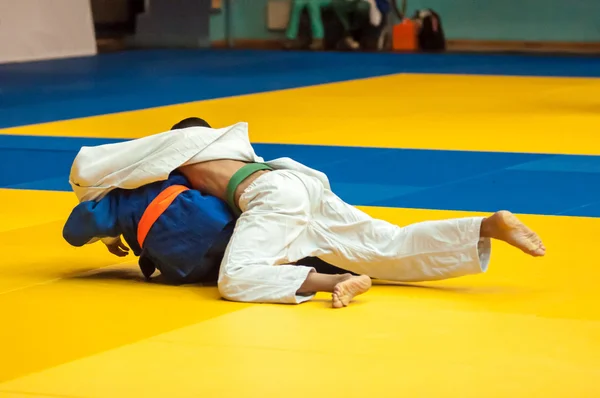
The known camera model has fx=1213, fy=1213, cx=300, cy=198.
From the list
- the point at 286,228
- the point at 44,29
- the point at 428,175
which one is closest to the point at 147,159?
the point at 286,228

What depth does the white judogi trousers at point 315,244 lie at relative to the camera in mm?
4836

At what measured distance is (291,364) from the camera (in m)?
4.05

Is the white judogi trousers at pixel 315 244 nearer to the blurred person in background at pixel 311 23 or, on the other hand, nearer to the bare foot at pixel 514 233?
the bare foot at pixel 514 233

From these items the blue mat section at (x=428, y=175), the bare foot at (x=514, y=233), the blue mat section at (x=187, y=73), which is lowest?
the blue mat section at (x=187, y=73)

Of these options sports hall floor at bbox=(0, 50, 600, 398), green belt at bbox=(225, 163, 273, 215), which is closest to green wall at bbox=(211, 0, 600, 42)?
sports hall floor at bbox=(0, 50, 600, 398)

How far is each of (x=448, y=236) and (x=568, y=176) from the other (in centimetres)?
374

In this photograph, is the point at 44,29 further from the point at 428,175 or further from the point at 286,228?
the point at 286,228

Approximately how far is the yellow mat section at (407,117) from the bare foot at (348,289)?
536 cm

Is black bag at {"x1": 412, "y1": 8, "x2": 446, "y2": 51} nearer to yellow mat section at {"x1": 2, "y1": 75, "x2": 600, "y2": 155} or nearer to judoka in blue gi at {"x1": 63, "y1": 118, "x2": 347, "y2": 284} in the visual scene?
yellow mat section at {"x1": 2, "y1": 75, "x2": 600, "y2": 155}

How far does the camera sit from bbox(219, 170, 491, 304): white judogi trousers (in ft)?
15.9

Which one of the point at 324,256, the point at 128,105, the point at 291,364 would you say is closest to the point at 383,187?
the point at 324,256

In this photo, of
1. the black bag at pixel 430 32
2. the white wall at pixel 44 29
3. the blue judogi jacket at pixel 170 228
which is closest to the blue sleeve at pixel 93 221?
the blue judogi jacket at pixel 170 228

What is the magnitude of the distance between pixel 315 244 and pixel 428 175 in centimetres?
354

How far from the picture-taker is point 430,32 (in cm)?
2292
